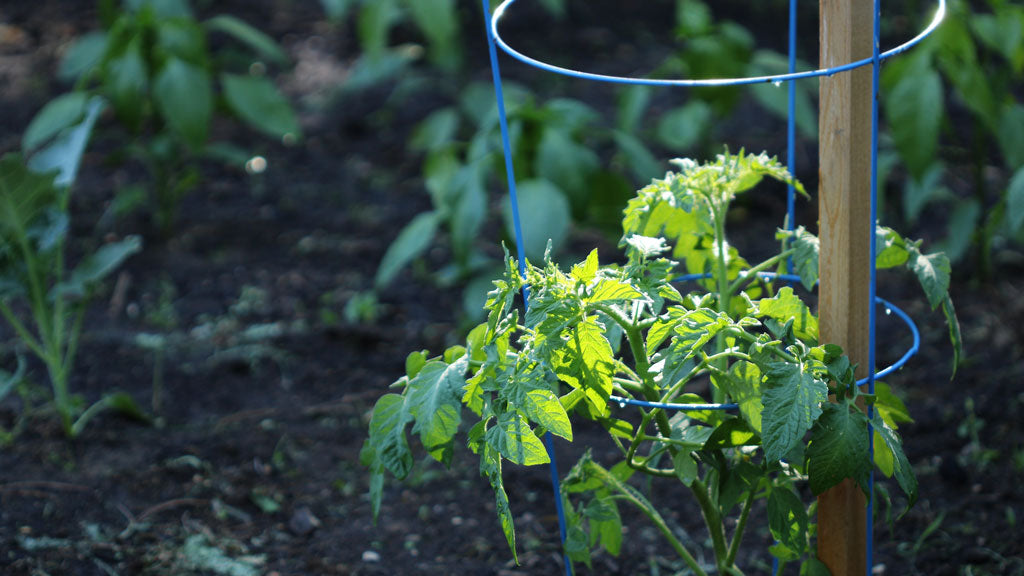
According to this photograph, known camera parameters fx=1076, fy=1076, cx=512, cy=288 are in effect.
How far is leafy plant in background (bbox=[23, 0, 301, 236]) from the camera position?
3.57 meters

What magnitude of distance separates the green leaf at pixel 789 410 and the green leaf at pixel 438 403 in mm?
453

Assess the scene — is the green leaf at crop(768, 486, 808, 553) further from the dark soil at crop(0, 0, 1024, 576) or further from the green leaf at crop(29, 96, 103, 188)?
the green leaf at crop(29, 96, 103, 188)

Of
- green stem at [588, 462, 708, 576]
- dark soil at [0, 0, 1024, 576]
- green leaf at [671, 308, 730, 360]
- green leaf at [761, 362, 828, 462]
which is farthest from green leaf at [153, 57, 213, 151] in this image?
green leaf at [761, 362, 828, 462]

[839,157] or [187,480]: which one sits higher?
[839,157]

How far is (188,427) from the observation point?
2.94 m

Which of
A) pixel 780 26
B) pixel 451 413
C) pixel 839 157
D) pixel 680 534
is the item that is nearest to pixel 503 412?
pixel 451 413

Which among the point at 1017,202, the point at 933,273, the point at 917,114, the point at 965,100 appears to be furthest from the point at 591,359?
the point at 965,100

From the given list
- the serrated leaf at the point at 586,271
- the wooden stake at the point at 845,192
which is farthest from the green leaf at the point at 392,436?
the wooden stake at the point at 845,192

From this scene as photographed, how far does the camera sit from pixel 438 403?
1.63m

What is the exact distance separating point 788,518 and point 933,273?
0.46 meters

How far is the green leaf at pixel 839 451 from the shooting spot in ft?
5.08

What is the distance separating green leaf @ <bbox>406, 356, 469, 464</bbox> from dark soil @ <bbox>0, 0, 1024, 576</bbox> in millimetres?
867

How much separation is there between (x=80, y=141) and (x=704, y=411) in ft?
6.45

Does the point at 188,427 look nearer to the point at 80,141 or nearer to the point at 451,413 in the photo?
the point at 80,141
